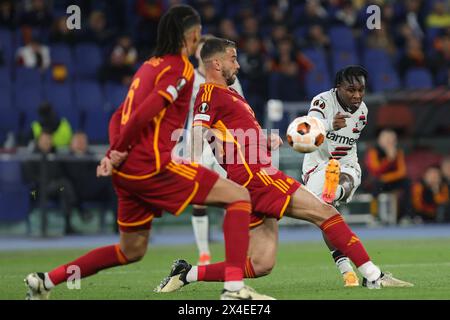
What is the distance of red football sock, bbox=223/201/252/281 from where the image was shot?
7.29 metres

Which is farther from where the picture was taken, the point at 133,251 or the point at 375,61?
the point at 375,61

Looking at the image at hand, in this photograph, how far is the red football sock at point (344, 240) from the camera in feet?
27.4

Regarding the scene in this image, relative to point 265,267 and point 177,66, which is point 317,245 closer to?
point 265,267

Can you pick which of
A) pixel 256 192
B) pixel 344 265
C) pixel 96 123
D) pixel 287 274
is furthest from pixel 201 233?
pixel 96 123

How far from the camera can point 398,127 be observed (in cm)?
1959

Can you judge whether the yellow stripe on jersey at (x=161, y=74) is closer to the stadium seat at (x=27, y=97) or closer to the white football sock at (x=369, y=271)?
the white football sock at (x=369, y=271)

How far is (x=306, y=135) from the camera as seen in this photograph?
8477 millimetres

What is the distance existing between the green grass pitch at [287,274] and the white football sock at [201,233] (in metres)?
0.44

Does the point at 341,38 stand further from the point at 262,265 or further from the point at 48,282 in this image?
the point at 48,282

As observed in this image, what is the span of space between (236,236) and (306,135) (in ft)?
4.79

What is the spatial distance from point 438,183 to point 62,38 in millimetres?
7390

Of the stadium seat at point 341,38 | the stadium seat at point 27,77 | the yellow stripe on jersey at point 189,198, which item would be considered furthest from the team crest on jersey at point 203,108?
the stadium seat at point 341,38
